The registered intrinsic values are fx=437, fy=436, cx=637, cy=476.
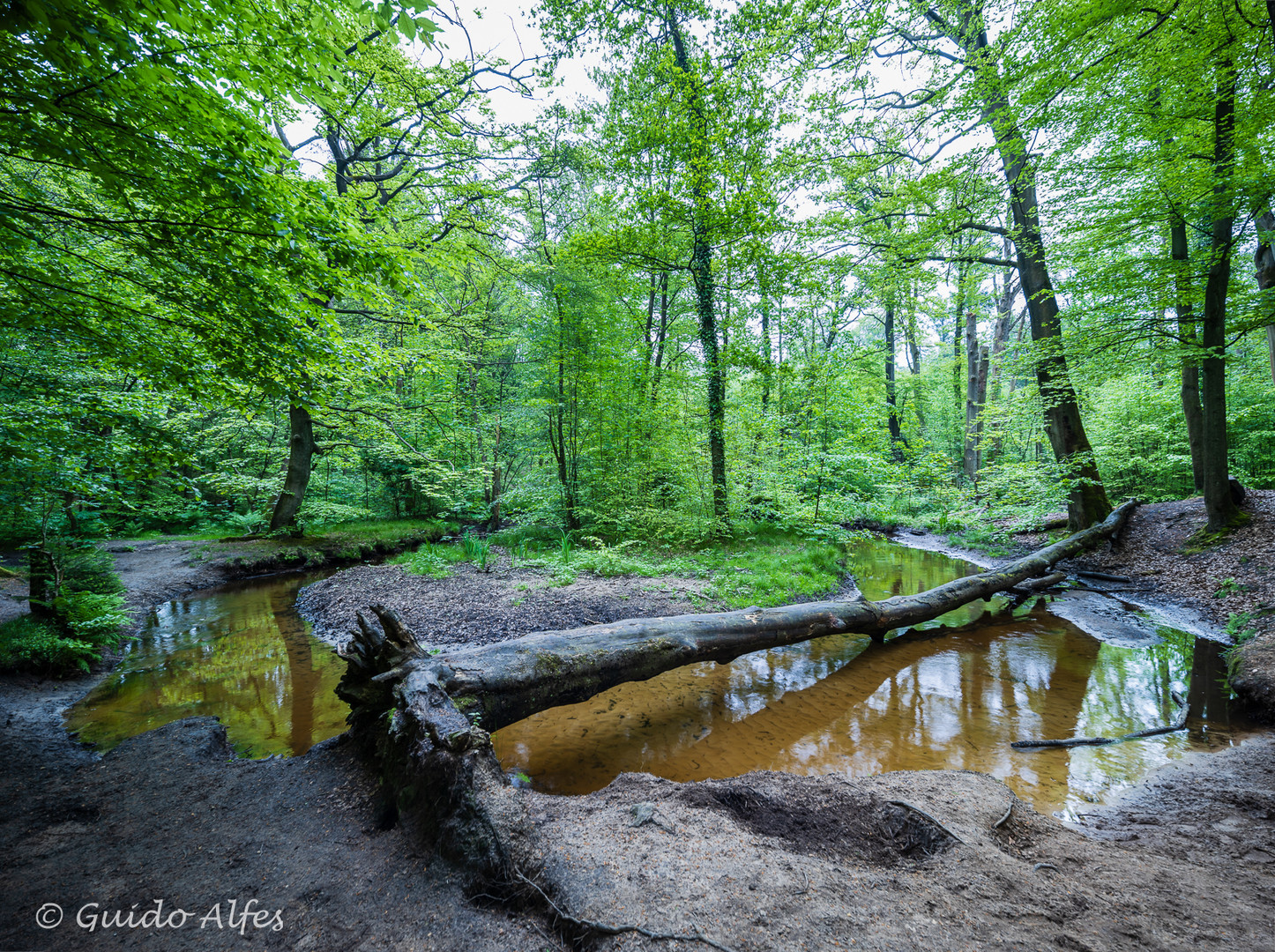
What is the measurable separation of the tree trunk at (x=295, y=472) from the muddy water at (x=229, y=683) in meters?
4.43

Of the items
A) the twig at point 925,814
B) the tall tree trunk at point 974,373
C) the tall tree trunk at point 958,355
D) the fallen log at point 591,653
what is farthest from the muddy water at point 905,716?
the tall tree trunk at point 958,355

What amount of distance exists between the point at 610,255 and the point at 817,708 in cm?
981

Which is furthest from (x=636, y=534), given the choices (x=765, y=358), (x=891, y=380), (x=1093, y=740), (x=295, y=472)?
(x=891, y=380)

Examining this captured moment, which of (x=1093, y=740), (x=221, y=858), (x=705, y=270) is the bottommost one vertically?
(x=1093, y=740)

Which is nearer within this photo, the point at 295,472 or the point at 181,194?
the point at 181,194

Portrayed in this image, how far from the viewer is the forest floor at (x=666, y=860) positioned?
176cm

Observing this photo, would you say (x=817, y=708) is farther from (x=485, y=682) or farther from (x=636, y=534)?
(x=636, y=534)

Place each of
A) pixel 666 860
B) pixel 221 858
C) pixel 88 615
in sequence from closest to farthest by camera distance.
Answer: pixel 666 860 → pixel 221 858 → pixel 88 615

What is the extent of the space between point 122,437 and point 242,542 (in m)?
8.59

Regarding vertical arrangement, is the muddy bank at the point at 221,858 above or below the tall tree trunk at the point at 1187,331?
below

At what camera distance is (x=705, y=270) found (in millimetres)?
10766

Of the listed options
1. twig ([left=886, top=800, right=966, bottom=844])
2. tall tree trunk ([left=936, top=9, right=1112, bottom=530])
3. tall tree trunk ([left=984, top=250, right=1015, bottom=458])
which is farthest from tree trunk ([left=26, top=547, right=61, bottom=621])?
tall tree trunk ([left=984, top=250, right=1015, bottom=458])

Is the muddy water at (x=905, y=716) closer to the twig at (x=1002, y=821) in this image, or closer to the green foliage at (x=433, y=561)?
the twig at (x=1002, y=821)

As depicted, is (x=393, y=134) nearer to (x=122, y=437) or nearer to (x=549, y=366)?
(x=549, y=366)
